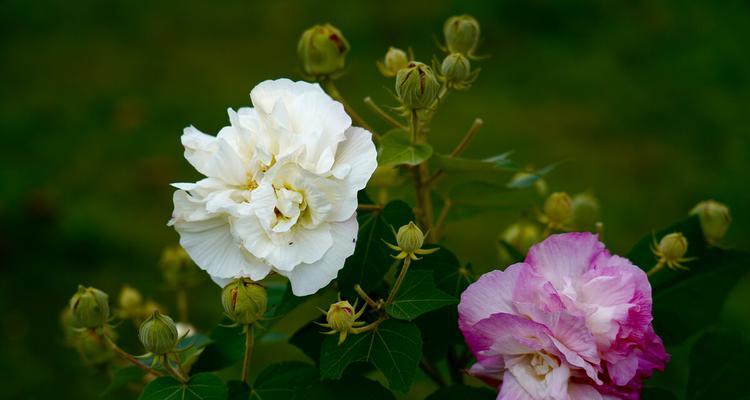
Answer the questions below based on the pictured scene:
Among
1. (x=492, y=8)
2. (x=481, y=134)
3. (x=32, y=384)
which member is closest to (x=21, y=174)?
(x=32, y=384)

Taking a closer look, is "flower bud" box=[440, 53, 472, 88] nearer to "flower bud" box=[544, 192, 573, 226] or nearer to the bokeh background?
"flower bud" box=[544, 192, 573, 226]

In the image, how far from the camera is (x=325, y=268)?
2.43 feet

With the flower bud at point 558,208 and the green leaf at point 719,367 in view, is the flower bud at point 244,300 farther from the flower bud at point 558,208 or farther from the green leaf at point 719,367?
the green leaf at point 719,367

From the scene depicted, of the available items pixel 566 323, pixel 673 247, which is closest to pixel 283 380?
pixel 566 323

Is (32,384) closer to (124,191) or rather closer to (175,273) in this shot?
(124,191)

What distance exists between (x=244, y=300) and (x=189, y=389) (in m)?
0.11

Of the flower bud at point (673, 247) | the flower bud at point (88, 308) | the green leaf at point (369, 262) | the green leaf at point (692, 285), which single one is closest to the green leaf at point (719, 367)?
the green leaf at point (692, 285)

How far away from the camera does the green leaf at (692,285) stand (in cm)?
93

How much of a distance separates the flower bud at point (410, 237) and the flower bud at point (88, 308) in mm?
299

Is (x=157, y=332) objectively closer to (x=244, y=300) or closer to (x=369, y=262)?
(x=244, y=300)

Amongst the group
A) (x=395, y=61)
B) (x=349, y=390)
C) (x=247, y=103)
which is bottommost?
(x=247, y=103)

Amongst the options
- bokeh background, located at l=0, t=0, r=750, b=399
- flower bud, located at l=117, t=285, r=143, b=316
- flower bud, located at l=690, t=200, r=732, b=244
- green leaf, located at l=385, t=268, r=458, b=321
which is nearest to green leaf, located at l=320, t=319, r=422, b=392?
green leaf, located at l=385, t=268, r=458, b=321

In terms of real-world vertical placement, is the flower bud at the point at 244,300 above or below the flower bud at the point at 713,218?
above

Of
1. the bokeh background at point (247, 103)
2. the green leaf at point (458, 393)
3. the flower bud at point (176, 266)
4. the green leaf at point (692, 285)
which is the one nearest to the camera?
the green leaf at point (458, 393)
